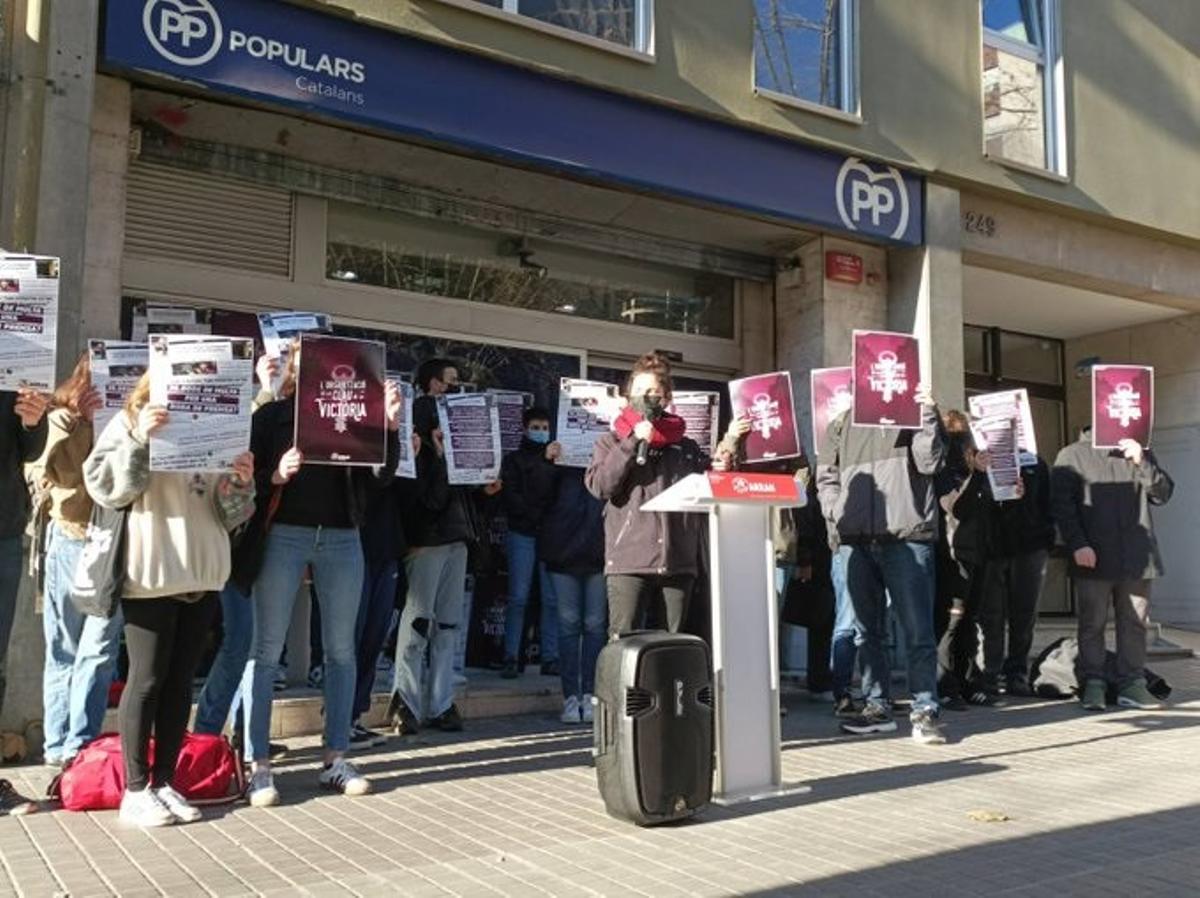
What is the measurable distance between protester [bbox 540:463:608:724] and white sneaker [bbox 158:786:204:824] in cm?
287

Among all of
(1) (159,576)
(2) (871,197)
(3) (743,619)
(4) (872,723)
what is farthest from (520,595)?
(2) (871,197)

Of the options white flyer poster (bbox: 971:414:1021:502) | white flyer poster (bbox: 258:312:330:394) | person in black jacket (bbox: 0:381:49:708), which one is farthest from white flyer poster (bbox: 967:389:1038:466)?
person in black jacket (bbox: 0:381:49:708)

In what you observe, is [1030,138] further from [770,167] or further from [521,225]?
[521,225]

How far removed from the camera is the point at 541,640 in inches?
340

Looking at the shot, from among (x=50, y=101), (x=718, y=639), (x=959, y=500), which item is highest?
(x=50, y=101)

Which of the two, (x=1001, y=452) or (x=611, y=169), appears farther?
(x=611, y=169)

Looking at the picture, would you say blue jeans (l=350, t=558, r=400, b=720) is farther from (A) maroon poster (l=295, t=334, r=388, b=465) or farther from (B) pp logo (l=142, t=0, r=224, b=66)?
(B) pp logo (l=142, t=0, r=224, b=66)

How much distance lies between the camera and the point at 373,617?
20.6ft

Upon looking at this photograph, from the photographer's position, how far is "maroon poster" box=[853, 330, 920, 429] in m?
6.55

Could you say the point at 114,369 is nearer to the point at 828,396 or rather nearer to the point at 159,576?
the point at 159,576

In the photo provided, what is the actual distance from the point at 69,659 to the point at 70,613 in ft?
0.71

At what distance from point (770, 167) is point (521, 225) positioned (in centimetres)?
210

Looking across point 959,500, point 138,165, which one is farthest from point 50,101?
point 959,500

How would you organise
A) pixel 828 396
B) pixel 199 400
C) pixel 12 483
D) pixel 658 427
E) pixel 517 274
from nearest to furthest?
pixel 199 400
pixel 12 483
pixel 658 427
pixel 828 396
pixel 517 274
